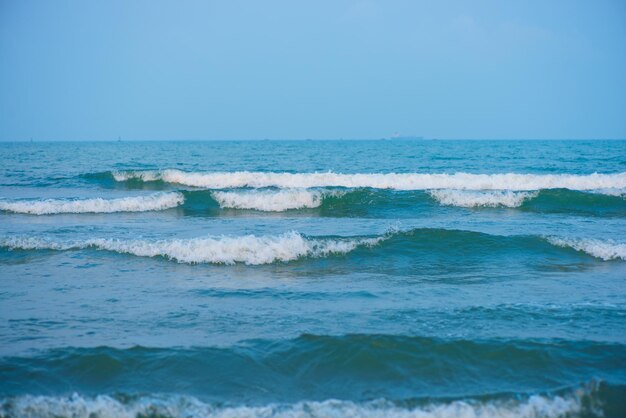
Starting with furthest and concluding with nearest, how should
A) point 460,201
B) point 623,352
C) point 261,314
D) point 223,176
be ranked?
point 223,176 < point 460,201 < point 261,314 < point 623,352

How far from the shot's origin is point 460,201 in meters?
17.0

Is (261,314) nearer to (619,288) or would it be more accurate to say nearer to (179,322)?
(179,322)

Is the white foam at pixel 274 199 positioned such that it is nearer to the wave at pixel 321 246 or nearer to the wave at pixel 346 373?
the wave at pixel 321 246

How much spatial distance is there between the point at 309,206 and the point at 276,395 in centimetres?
1288

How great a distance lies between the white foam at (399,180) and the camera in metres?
21.9

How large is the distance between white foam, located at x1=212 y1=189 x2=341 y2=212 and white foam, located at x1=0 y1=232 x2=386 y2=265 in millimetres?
6716

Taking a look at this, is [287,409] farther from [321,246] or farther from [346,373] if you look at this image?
[321,246]

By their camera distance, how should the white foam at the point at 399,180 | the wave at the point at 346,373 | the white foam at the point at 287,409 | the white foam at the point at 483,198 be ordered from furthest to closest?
the white foam at the point at 399,180 < the white foam at the point at 483,198 < the wave at the point at 346,373 < the white foam at the point at 287,409

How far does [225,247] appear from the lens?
9.95 metres

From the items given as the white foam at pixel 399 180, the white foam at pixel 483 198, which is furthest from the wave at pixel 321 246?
the white foam at pixel 399 180

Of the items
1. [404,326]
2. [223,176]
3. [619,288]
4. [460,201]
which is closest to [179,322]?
[404,326]

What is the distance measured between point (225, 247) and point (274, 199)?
7.78 metres

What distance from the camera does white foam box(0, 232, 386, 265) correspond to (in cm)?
973

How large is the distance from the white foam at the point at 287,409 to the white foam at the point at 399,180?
17.8 m
